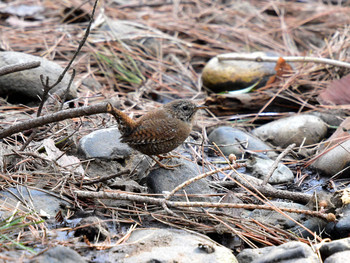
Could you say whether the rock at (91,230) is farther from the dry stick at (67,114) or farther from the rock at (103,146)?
the rock at (103,146)

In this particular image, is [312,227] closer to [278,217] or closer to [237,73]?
[278,217]

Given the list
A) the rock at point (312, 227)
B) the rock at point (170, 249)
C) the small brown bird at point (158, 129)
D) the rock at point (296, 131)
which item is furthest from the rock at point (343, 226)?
the rock at point (296, 131)

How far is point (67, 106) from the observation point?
195 inches

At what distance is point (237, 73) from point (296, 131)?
4.97 feet

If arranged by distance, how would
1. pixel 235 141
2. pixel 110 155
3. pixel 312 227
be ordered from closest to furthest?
pixel 312 227, pixel 110 155, pixel 235 141

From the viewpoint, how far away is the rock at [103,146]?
4168 mm

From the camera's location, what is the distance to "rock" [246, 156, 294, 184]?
4555 millimetres

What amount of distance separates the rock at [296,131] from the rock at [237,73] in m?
1.10

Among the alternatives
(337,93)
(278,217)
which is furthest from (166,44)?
(278,217)

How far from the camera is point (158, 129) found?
4109mm

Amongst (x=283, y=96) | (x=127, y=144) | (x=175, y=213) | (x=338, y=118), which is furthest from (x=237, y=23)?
(x=175, y=213)

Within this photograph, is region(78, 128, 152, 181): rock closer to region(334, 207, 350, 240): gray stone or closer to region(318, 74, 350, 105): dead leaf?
region(334, 207, 350, 240): gray stone

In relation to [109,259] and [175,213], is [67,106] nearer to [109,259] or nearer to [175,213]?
[175,213]

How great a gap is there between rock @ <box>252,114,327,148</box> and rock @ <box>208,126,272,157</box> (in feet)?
0.72
